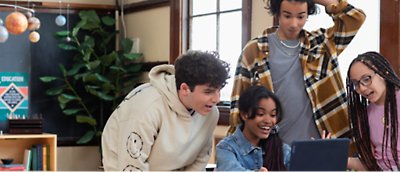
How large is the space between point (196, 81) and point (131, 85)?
4272mm

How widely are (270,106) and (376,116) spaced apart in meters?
0.48

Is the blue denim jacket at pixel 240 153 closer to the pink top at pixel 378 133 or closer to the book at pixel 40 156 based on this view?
the pink top at pixel 378 133

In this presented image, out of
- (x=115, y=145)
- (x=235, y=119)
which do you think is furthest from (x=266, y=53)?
(x=115, y=145)

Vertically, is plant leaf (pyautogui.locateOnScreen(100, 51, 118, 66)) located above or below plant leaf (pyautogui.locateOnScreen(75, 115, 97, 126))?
above

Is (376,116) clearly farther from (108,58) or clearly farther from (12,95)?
(12,95)

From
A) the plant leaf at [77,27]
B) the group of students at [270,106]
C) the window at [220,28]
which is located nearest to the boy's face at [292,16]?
the group of students at [270,106]

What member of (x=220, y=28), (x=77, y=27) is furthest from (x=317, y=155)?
(x=77, y=27)

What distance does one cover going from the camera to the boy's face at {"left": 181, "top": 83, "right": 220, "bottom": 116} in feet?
8.41

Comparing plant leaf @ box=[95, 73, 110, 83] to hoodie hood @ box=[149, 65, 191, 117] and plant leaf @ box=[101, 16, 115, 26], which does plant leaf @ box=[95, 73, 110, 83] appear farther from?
hoodie hood @ box=[149, 65, 191, 117]

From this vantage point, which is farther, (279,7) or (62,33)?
(62,33)

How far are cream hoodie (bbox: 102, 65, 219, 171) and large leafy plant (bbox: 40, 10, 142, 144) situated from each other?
3.93 metres

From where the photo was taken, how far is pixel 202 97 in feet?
8.44

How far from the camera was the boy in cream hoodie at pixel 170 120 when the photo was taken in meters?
2.57

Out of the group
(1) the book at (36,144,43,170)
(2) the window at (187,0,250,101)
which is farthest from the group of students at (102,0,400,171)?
(1) the book at (36,144,43,170)
